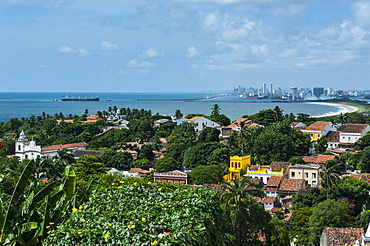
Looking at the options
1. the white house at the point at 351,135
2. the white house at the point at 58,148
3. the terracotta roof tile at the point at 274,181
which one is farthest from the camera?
the white house at the point at 58,148

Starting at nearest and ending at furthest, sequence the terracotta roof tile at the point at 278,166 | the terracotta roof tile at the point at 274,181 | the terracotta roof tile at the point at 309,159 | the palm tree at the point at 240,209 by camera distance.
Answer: the palm tree at the point at 240,209 < the terracotta roof tile at the point at 274,181 < the terracotta roof tile at the point at 278,166 < the terracotta roof tile at the point at 309,159

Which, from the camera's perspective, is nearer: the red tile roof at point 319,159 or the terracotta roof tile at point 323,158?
the terracotta roof tile at point 323,158

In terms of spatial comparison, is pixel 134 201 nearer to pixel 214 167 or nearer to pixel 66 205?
pixel 66 205

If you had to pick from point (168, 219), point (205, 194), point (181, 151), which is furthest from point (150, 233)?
point (181, 151)

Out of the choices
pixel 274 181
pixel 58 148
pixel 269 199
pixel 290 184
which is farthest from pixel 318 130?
pixel 58 148

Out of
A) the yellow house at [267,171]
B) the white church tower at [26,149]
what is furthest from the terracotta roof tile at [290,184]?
the white church tower at [26,149]

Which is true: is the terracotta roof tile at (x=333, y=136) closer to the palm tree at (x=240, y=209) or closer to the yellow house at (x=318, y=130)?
the yellow house at (x=318, y=130)

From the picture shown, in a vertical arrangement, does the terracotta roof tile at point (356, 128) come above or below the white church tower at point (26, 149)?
above

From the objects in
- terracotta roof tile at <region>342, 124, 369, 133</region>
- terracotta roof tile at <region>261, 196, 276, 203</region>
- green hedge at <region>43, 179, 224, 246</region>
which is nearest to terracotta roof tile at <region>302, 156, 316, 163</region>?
terracotta roof tile at <region>342, 124, 369, 133</region>

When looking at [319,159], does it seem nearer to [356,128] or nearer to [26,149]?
[356,128]
